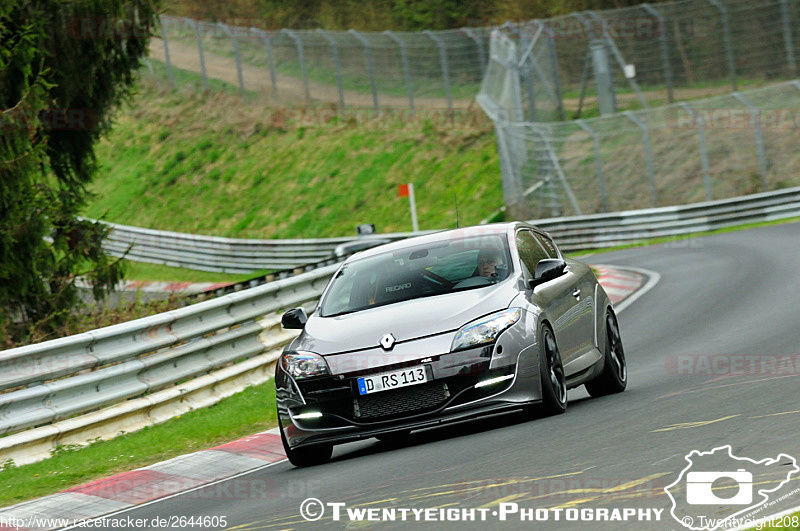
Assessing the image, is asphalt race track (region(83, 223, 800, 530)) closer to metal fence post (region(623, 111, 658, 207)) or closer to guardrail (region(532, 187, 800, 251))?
guardrail (region(532, 187, 800, 251))

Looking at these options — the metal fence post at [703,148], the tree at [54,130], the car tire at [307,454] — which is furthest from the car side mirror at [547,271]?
the metal fence post at [703,148]

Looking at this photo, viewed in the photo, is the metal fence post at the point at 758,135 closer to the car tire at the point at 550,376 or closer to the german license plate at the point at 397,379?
the car tire at the point at 550,376

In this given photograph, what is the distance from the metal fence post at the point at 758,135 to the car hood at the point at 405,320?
26317 mm

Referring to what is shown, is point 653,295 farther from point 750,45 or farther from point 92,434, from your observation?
point 750,45

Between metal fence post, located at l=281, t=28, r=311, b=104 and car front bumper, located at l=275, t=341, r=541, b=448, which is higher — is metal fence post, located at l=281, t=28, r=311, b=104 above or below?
below

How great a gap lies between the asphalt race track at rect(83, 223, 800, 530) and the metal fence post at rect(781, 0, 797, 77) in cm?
2856

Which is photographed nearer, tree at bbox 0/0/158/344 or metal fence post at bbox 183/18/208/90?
tree at bbox 0/0/158/344

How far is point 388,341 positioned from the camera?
8.62 metres

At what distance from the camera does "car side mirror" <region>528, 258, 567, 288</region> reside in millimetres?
9453

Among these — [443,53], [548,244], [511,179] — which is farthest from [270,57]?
[548,244]

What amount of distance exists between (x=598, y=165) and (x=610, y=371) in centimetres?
2570

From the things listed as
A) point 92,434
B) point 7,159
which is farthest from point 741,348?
point 7,159

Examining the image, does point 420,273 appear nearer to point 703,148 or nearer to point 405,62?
point 703,148

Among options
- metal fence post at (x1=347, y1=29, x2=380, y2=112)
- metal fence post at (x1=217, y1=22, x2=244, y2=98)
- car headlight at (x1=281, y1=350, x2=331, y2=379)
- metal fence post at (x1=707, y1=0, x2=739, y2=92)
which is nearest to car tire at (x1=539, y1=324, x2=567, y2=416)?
car headlight at (x1=281, y1=350, x2=331, y2=379)
